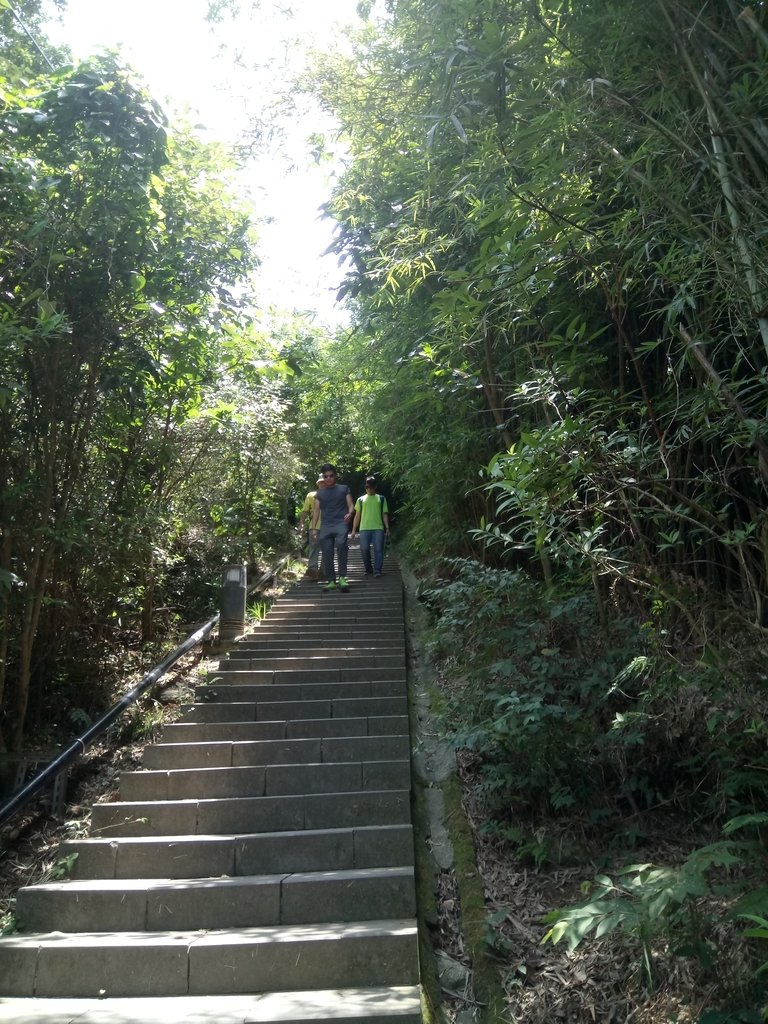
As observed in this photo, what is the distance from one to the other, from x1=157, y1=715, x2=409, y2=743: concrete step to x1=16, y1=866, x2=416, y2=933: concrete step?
1551 mm

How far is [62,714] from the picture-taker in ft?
21.3

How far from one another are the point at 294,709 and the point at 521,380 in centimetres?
315

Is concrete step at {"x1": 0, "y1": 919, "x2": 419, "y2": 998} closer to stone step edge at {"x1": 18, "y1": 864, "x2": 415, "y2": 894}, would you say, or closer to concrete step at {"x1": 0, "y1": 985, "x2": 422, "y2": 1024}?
concrete step at {"x1": 0, "y1": 985, "x2": 422, "y2": 1024}

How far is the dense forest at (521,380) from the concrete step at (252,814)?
2.04ft

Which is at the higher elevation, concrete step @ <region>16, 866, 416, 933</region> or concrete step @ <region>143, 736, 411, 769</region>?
concrete step @ <region>143, 736, 411, 769</region>

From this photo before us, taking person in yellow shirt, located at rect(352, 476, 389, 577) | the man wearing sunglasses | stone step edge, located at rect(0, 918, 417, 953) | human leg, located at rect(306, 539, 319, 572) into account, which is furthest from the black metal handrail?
human leg, located at rect(306, 539, 319, 572)

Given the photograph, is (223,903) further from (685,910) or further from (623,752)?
(685,910)

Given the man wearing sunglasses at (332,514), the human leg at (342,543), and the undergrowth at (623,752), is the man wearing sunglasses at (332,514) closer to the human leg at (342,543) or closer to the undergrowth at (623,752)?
the human leg at (342,543)

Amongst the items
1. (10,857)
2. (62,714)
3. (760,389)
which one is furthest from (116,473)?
(760,389)

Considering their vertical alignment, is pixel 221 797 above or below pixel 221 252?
below

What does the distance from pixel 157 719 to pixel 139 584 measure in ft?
5.18

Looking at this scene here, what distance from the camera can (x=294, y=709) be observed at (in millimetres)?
6098

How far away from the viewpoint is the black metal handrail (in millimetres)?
4628

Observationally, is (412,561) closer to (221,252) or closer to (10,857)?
(221,252)
